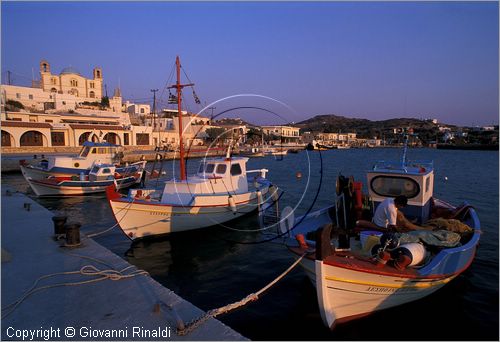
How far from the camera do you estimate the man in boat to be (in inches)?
323

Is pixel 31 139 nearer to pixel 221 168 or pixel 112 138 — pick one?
pixel 112 138

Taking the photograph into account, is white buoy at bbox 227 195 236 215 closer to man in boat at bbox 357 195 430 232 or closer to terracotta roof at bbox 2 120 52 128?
man in boat at bbox 357 195 430 232

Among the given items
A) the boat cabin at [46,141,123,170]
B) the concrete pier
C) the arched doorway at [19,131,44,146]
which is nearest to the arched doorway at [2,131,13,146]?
the arched doorway at [19,131,44,146]

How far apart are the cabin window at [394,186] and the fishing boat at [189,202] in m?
7.19

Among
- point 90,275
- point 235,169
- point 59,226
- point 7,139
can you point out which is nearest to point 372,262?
point 90,275

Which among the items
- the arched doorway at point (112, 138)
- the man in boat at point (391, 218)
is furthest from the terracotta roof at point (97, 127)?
the man in boat at point (391, 218)

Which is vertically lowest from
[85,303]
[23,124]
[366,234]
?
[85,303]

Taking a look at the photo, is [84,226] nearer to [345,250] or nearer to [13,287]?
[13,287]

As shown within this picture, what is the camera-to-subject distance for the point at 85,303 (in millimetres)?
6312

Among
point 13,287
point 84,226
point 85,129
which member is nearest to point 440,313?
point 13,287

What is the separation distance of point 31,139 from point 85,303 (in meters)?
58.2

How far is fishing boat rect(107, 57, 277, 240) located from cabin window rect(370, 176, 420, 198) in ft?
23.6

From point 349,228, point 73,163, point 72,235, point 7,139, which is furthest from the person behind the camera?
point 7,139

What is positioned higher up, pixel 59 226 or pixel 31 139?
pixel 31 139
